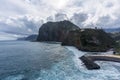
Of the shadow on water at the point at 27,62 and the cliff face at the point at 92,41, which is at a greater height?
the cliff face at the point at 92,41

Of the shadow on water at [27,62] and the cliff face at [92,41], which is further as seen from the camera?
the cliff face at [92,41]

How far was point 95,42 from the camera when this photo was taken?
122m

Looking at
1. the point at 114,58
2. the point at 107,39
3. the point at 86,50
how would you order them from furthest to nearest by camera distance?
the point at 107,39 < the point at 86,50 < the point at 114,58

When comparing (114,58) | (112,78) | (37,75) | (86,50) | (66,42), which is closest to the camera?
(112,78)

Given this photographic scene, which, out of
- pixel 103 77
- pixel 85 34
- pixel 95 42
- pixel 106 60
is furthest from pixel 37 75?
pixel 85 34

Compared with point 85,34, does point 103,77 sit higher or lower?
lower

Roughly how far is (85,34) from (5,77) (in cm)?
9680

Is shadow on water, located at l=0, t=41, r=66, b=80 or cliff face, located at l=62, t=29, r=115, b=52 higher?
cliff face, located at l=62, t=29, r=115, b=52

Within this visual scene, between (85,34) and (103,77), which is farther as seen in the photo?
(85,34)

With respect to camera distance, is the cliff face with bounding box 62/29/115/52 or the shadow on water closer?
the shadow on water

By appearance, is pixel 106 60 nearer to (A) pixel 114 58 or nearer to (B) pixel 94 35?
(A) pixel 114 58

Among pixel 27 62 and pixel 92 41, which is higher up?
pixel 92 41

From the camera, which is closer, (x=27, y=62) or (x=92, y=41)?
(x=27, y=62)

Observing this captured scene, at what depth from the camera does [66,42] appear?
6772 inches
